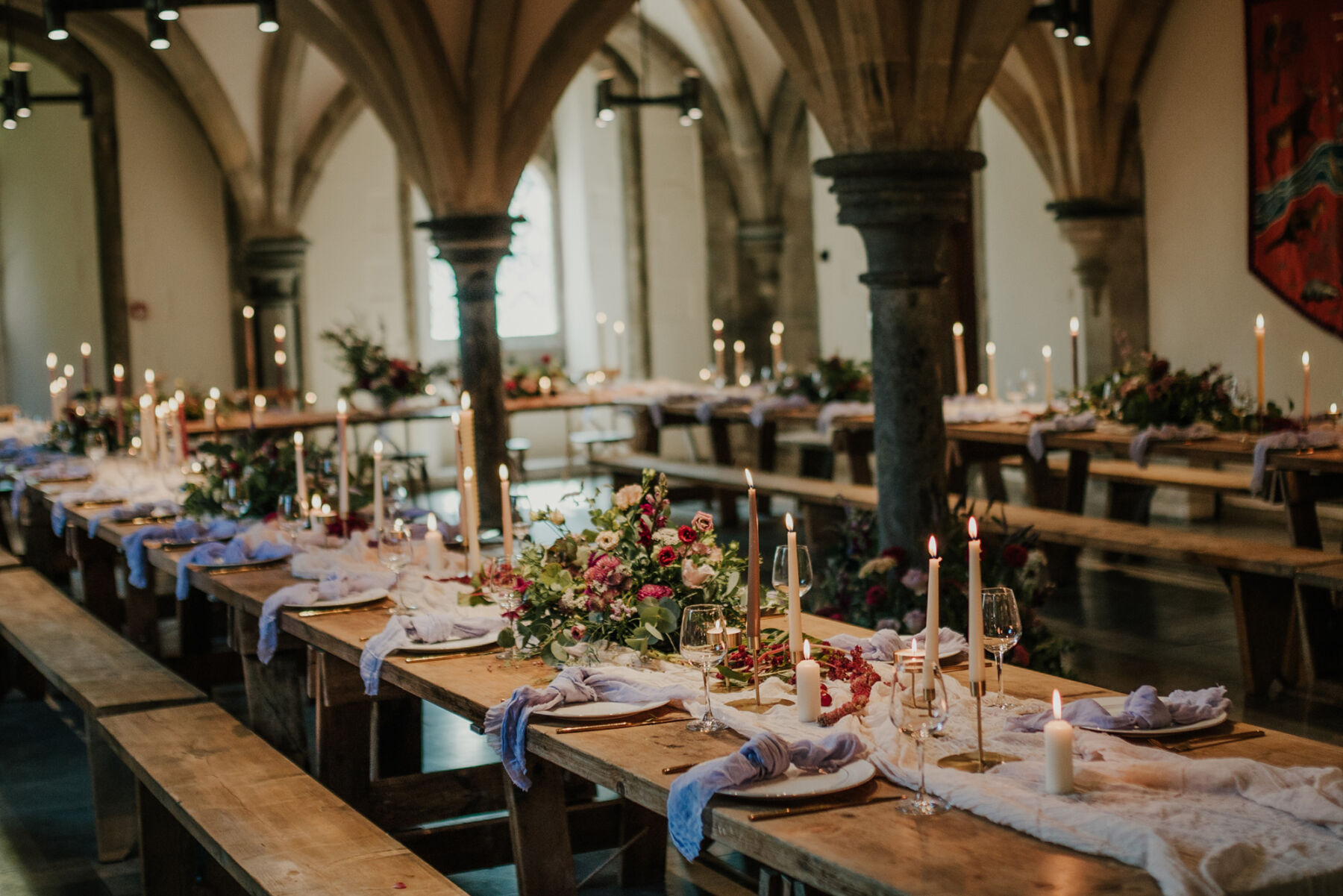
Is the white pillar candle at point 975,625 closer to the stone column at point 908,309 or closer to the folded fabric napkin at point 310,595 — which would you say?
the folded fabric napkin at point 310,595

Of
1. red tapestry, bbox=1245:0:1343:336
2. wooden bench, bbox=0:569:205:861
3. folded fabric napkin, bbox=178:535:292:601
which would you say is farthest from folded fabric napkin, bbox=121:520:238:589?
red tapestry, bbox=1245:0:1343:336

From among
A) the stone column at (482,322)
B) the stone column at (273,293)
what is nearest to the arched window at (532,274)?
the stone column at (273,293)

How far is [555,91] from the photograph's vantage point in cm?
980

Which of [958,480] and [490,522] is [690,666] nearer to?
[958,480]

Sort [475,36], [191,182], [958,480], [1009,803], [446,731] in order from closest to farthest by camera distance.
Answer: [1009,803]
[446,731]
[958,480]
[475,36]
[191,182]

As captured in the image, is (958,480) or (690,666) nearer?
(690,666)

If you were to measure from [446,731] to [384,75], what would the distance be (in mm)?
4954

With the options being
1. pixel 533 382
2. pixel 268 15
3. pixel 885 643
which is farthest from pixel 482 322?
pixel 885 643

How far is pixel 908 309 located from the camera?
6199 millimetres

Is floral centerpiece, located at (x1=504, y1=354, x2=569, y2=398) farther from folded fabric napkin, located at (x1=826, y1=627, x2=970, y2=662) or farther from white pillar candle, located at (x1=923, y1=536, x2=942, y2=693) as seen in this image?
white pillar candle, located at (x1=923, y1=536, x2=942, y2=693)

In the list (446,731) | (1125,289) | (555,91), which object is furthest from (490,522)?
(1125,289)

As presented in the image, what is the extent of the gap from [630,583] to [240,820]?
3.84ft

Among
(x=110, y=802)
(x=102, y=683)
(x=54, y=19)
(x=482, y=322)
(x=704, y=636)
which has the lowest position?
(x=110, y=802)

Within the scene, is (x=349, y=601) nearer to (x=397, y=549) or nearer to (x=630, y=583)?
(x=397, y=549)
